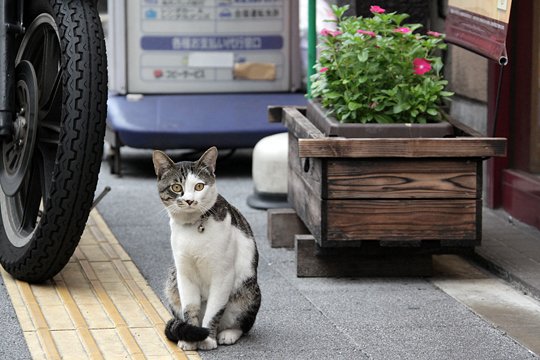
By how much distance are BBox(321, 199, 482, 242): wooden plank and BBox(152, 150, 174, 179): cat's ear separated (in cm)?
106

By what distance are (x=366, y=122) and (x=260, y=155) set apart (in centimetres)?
141

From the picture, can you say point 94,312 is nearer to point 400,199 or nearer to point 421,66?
point 400,199

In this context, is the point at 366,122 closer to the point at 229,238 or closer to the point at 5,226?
the point at 229,238

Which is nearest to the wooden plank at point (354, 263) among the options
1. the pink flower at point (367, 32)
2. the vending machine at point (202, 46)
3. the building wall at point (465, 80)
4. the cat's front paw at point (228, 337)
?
the pink flower at point (367, 32)

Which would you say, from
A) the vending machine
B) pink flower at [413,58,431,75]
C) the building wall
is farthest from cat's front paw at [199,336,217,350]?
the vending machine

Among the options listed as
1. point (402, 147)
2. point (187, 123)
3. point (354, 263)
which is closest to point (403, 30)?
point (402, 147)

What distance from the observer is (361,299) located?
514cm

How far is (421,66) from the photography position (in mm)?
5516

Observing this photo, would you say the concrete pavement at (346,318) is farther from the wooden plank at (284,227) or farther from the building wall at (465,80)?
the building wall at (465,80)

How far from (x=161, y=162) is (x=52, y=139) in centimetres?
83

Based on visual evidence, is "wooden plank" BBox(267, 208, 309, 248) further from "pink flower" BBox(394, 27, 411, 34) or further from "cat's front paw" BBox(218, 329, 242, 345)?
"cat's front paw" BBox(218, 329, 242, 345)

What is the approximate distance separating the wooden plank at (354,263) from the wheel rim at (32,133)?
3.85 ft

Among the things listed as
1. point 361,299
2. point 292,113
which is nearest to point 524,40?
point 292,113

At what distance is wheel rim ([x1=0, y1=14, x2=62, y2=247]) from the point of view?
16.9 feet
